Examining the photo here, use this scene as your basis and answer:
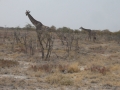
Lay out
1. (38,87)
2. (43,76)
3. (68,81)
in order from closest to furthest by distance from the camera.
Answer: (38,87)
(68,81)
(43,76)

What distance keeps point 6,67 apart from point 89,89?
5.41m

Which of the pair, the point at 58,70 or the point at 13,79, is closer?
the point at 13,79

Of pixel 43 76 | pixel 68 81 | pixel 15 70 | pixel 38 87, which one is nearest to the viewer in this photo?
pixel 38 87

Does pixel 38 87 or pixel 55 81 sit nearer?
pixel 38 87

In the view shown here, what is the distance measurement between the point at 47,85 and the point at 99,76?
9.97 feet

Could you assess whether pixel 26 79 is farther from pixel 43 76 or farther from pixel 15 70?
pixel 15 70

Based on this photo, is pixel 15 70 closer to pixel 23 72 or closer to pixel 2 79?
pixel 23 72

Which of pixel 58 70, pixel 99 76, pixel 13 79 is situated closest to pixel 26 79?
pixel 13 79

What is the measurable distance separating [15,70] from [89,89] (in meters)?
4.46

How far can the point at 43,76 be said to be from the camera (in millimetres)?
11344

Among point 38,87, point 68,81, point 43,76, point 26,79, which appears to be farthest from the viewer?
point 43,76

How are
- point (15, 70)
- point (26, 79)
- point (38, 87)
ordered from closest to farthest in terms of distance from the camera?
point (38, 87) → point (26, 79) → point (15, 70)

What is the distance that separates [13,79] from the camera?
10.3 metres

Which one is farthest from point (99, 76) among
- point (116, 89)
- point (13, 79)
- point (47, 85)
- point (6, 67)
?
point (6, 67)
